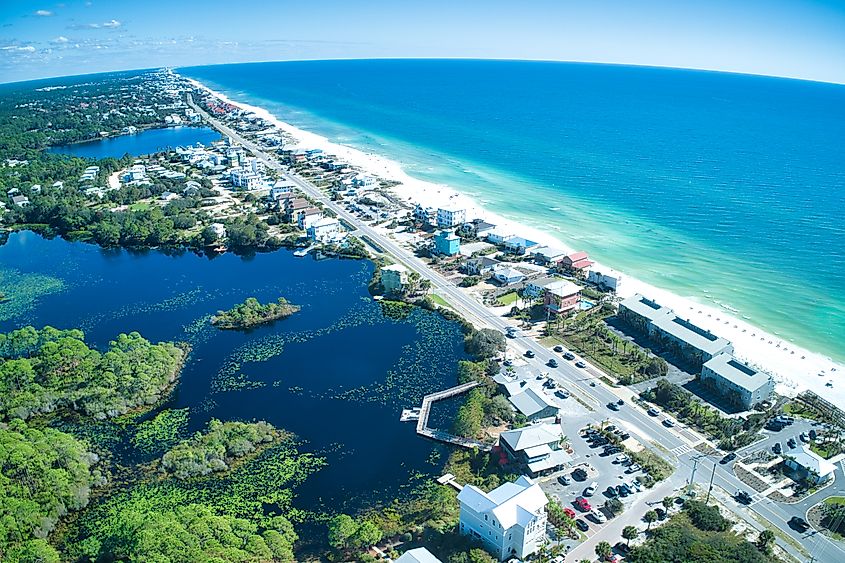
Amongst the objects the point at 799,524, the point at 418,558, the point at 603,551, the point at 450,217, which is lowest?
the point at 799,524

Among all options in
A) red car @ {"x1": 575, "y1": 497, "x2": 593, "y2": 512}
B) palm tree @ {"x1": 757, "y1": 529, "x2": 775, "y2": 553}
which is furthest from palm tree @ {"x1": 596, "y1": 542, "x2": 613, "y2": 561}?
palm tree @ {"x1": 757, "y1": 529, "x2": 775, "y2": 553}

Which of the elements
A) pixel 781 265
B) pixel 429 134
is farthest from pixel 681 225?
pixel 429 134

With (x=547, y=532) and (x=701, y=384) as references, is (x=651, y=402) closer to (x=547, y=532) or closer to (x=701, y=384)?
(x=701, y=384)

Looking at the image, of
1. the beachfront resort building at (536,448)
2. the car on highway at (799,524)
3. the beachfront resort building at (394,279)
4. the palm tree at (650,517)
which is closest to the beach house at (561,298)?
the beachfront resort building at (394,279)

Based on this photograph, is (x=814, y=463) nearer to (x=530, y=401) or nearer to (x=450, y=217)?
(x=530, y=401)

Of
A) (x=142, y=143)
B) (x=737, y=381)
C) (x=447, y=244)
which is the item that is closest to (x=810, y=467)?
(x=737, y=381)
